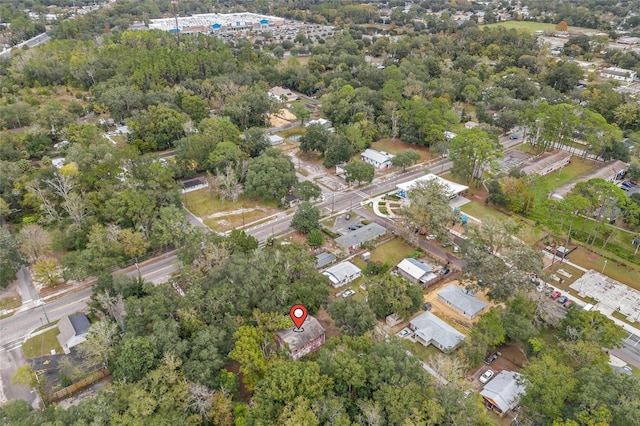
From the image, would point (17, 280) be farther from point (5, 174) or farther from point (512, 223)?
point (512, 223)

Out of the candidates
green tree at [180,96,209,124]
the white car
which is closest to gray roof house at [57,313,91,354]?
the white car

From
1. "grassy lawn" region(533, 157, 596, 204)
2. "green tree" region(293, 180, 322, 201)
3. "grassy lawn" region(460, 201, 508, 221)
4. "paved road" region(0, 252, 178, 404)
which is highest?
"green tree" region(293, 180, 322, 201)

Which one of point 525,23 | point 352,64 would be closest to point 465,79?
point 352,64

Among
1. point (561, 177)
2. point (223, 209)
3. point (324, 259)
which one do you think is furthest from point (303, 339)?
point (561, 177)

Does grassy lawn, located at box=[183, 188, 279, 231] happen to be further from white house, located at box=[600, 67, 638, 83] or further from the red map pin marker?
white house, located at box=[600, 67, 638, 83]

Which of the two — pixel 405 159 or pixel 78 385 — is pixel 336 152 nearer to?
pixel 405 159

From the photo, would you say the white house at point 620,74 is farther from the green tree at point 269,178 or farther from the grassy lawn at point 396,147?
the green tree at point 269,178

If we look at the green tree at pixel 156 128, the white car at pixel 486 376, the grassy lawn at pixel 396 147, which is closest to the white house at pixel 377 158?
the grassy lawn at pixel 396 147
